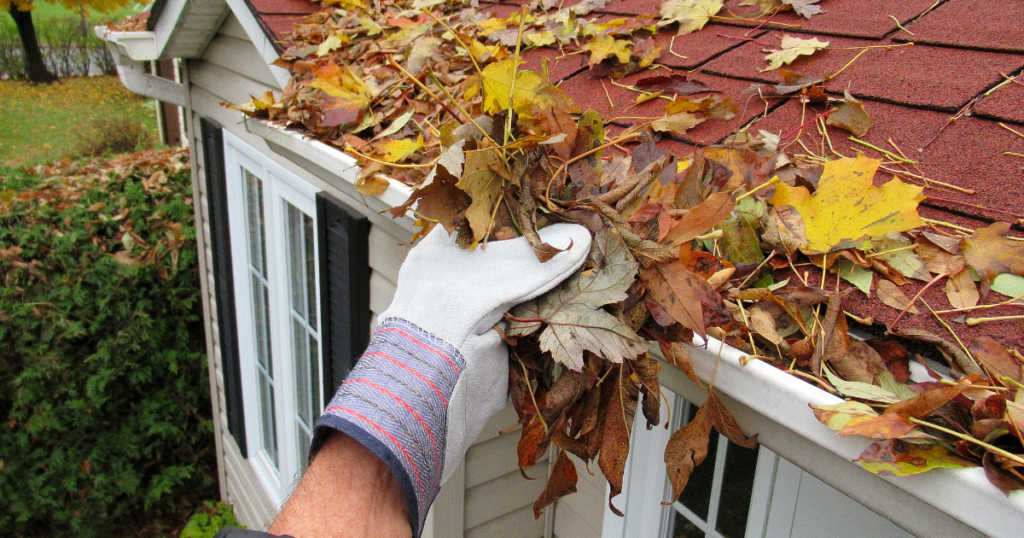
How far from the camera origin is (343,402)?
1.02 m

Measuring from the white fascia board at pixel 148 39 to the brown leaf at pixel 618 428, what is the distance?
3.94 metres

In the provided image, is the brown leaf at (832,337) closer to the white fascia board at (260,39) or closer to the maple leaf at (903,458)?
the maple leaf at (903,458)

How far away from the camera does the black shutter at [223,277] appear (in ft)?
13.9

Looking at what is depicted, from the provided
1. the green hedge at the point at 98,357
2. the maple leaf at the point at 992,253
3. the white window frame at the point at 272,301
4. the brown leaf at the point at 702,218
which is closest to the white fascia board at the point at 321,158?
the white window frame at the point at 272,301

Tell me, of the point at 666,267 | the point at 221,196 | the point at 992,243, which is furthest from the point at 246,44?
the point at 992,243

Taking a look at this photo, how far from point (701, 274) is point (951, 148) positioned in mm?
622

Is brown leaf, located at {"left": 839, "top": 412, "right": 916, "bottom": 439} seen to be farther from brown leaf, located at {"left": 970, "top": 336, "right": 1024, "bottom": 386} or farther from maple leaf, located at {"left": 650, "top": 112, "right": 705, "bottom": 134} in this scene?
maple leaf, located at {"left": 650, "top": 112, "right": 705, "bottom": 134}

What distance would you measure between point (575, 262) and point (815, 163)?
1.87 feet

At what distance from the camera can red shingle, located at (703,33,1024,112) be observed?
139cm

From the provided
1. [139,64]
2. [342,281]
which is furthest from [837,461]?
[139,64]

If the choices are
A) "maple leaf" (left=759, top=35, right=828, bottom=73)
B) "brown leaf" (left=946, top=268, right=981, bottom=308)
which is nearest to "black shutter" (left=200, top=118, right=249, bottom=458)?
"maple leaf" (left=759, top=35, right=828, bottom=73)

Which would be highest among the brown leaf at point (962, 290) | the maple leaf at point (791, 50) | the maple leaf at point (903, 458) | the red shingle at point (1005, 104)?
the maple leaf at point (791, 50)

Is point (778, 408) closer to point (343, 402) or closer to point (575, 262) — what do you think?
point (575, 262)

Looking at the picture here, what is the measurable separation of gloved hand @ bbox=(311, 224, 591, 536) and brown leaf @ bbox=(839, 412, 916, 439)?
0.44 m
